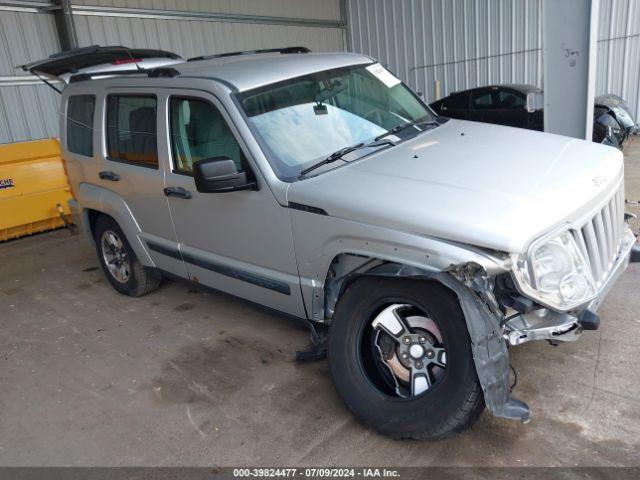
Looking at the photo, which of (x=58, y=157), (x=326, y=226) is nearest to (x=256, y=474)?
(x=326, y=226)

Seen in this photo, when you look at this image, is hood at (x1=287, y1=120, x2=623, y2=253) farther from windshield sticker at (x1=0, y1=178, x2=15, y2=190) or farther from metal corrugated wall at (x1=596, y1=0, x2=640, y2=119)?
metal corrugated wall at (x1=596, y1=0, x2=640, y2=119)

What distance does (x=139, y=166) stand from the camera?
4352 millimetres

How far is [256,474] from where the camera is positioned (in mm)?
2803

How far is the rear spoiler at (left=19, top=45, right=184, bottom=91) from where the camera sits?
5.05m

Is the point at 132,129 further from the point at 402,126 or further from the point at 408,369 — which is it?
the point at 408,369

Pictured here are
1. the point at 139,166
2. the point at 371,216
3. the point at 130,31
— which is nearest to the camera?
the point at 371,216

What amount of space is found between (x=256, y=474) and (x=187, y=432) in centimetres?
61

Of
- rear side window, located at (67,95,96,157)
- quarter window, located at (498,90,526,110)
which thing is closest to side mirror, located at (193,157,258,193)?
rear side window, located at (67,95,96,157)

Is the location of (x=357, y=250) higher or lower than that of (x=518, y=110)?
higher

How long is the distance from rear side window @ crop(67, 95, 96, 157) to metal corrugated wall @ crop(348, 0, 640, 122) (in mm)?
12335

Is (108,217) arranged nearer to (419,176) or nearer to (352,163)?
(352,163)

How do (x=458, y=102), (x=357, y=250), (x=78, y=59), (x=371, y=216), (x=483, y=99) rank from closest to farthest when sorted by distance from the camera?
(x=371, y=216) → (x=357, y=250) → (x=78, y=59) → (x=483, y=99) → (x=458, y=102)

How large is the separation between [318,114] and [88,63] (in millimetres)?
2916

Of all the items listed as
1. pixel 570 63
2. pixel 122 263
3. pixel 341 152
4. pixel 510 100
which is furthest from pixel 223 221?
pixel 510 100
